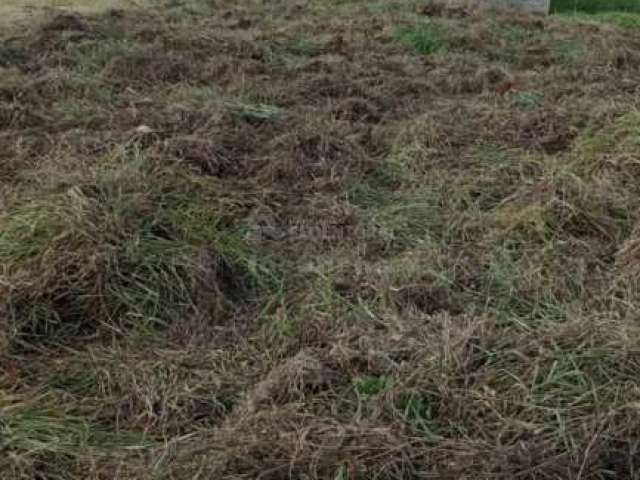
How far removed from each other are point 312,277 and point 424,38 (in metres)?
4.76

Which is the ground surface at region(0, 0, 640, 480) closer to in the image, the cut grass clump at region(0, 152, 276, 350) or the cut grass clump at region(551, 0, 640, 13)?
the cut grass clump at region(0, 152, 276, 350)

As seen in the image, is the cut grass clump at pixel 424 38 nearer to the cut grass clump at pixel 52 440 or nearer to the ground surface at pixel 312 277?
the ground surface at pixel 312 277

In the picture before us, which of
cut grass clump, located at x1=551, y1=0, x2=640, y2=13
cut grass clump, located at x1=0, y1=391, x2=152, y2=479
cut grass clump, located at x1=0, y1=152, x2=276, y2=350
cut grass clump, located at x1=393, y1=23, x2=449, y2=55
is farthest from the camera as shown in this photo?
cut grass clump, located at x1=551, y1=0, x2=640, y2=13

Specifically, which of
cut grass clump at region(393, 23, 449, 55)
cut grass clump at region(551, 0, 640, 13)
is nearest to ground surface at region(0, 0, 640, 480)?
cut grass clump at region(393, 23, 449, 55)

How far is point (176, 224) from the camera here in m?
3.45

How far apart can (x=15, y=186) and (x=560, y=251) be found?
225cm

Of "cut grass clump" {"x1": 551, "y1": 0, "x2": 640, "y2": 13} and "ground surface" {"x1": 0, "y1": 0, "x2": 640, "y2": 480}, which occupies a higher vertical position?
"ground surface" {"x1": 0, "y1": 0, "x2": 640, "y2": 480}

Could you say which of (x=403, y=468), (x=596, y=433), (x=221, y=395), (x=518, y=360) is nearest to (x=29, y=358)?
(x=221, y=395)

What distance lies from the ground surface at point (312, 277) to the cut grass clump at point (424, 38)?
155cm

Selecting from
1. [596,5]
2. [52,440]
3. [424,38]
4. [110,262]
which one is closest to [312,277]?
[110,262]

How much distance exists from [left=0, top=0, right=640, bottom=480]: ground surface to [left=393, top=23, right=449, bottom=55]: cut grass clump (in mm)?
1549

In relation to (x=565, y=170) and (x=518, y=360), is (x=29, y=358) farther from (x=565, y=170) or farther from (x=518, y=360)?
(x=565, y=170)

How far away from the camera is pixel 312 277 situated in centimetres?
328

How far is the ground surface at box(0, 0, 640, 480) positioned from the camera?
2.33 m
